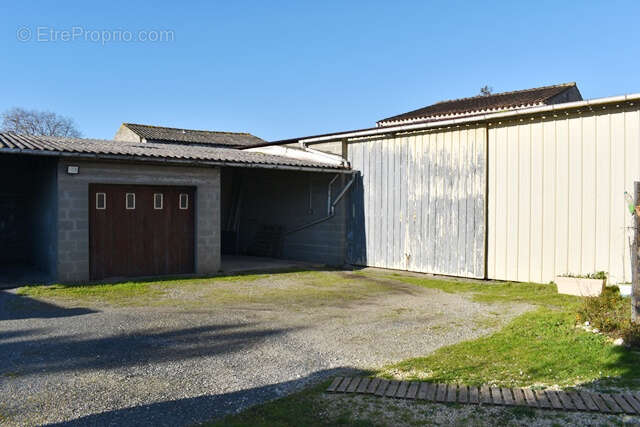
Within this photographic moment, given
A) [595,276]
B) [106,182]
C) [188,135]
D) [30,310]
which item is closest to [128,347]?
[30,310]

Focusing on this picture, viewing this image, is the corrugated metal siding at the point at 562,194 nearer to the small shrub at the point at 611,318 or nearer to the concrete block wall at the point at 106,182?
the small shrub at the point at 611,318

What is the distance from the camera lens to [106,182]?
10.7 m

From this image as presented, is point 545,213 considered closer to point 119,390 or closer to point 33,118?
point 119,390

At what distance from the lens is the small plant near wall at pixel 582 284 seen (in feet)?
29.6

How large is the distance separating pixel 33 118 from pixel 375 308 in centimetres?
3898

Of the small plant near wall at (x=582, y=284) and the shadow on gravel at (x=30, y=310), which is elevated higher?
the small plant near wall at (x=582, y=284)

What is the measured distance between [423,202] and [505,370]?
7718mm

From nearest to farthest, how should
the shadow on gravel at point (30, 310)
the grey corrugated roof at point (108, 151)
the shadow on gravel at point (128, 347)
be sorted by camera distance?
1. the shadow on gravel at point (128, 347)
2. the shadow on gravel at point (30, 310)
3. the grey corrugated roof at point (108, 151)

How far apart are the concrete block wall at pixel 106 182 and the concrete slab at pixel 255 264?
3.37 ft

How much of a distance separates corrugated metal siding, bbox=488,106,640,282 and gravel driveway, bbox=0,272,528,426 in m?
2.11

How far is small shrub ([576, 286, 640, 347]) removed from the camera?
5473mm

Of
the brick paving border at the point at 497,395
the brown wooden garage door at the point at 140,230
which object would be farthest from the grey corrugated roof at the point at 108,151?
the brick paving border at the point at 497,395

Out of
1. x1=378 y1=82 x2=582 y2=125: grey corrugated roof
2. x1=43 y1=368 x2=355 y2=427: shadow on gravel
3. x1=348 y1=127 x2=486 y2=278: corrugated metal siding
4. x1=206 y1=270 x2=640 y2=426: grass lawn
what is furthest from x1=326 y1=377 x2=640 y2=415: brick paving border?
x1=378 y1=82 x2=582 y2=125: grey corrugated roof

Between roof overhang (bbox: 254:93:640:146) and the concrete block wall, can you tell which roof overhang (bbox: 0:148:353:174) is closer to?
the concrete block wall
